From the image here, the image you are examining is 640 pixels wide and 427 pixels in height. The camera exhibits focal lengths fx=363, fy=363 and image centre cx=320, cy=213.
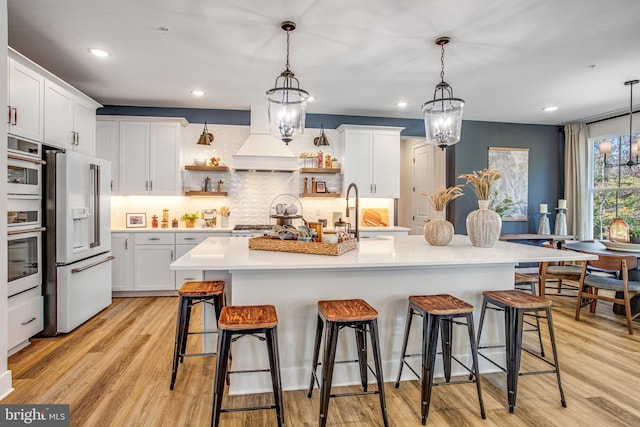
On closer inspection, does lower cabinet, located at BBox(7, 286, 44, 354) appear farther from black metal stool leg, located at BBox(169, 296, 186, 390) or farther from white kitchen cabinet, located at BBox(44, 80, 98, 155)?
black metal stool leg, located at BBox(169, 296, 186, 390)

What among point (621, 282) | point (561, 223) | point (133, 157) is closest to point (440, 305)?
point (621, 282)

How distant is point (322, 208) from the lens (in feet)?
18.6

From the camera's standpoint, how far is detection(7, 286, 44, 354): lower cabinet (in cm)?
289

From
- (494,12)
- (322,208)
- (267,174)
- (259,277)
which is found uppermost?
(494,12)

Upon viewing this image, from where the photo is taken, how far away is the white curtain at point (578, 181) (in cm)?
594

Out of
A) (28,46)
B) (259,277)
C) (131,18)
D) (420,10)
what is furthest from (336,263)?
(28,46)

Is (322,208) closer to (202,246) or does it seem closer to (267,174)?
(267,174)

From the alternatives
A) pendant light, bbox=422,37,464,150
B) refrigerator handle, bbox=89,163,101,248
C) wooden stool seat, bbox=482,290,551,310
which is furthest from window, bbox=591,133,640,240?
refrigerator handle, bbox=89,163,101,248

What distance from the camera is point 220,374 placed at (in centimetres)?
188

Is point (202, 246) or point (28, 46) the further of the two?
point (28, 46)

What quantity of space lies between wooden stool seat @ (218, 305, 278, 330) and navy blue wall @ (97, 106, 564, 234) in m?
3.94

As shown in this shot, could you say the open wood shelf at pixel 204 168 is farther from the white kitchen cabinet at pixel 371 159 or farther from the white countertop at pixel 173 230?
the white kitchen cabinet at pixel 371 159

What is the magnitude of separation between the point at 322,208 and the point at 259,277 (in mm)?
3389

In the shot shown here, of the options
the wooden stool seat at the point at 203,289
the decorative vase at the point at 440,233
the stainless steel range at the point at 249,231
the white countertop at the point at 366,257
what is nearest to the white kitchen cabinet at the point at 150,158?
the stainless steel range at the point at 249,231
